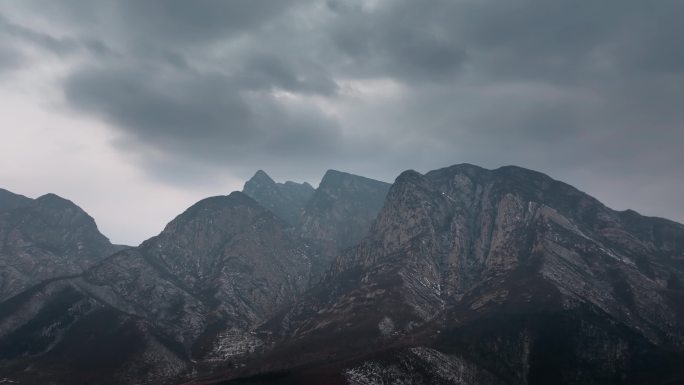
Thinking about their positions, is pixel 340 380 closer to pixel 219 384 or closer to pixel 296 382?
pixel 296 382

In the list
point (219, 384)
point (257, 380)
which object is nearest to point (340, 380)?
point (257, 380)

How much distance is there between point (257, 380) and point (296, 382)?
14323 mm

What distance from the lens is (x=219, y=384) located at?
190 m

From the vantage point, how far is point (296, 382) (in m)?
192

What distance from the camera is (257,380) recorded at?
19050 cm

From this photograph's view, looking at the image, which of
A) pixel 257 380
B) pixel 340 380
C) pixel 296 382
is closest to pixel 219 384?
pixel 257 380

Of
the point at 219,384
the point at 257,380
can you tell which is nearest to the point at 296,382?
the point at 257,380

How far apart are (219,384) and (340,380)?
45246mm

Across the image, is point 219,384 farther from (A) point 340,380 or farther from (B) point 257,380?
(A) point 340,380

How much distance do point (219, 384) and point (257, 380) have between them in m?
14.0

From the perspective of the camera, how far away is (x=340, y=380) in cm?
19888
